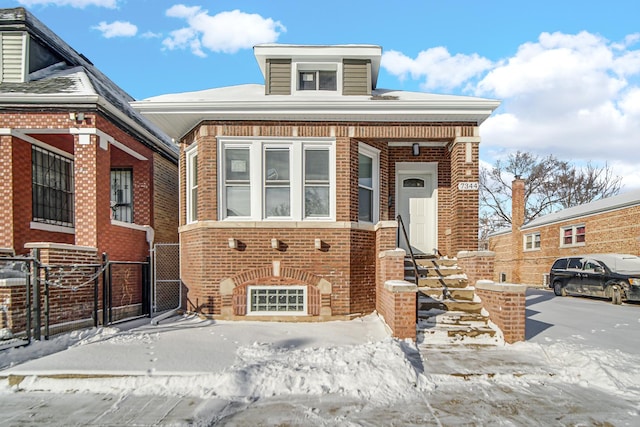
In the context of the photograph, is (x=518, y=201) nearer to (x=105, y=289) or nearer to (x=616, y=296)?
(x=616, y=296)

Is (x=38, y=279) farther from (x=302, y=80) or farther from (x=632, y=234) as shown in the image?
(x=632, y=234)

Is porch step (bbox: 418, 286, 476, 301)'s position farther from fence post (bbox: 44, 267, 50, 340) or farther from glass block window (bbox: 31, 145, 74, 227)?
glass block window (bbox: 31, 145, 74, 227)

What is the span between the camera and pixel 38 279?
6.46 metres

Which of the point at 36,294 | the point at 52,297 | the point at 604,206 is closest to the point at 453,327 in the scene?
the point at 36,294

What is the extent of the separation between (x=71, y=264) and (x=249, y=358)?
435 cm

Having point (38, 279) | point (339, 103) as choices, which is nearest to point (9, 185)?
point (38, 279)

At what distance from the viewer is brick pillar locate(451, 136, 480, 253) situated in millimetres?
8617

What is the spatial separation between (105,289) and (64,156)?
4.49 meters

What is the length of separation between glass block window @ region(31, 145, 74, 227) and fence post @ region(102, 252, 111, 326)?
2.36 m

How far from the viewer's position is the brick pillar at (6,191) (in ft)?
26.6

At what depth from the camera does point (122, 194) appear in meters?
10.7

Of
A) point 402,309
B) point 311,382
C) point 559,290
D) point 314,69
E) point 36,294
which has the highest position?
point 314,69

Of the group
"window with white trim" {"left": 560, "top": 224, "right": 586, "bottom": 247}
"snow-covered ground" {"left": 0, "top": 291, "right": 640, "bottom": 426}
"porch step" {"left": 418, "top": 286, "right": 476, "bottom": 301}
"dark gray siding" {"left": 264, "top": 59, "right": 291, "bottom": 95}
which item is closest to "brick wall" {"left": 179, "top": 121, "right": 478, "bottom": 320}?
"porch step" {"left": 418, "top": 286, "right": 476, "bottom": 301}

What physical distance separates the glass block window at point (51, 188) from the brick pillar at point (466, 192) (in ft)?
32.0
